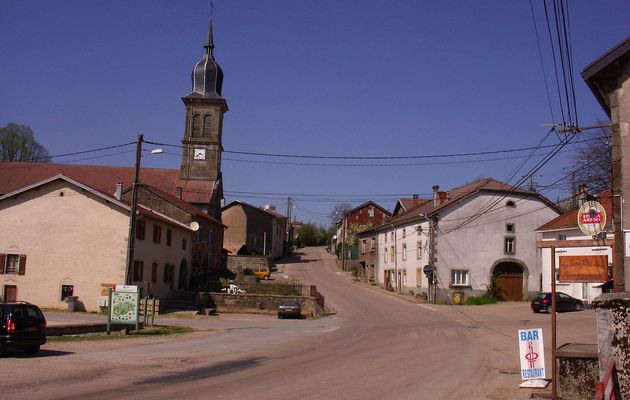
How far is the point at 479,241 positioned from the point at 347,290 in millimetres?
13422

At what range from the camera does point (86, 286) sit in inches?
1460

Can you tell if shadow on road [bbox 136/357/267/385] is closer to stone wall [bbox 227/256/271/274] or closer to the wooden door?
the wooden door

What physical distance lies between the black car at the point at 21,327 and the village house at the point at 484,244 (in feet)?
118

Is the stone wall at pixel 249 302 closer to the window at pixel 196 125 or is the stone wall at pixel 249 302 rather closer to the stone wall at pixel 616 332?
the window at pixel 196 125

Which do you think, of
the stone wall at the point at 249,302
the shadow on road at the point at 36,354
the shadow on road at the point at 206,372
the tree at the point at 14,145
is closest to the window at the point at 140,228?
the stone wall at the point at 249,302

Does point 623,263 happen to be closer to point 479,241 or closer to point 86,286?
point 86,286

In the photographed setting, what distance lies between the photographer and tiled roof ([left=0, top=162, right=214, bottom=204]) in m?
62.9

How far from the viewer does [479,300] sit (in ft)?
157

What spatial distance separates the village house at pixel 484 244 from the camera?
49500mm

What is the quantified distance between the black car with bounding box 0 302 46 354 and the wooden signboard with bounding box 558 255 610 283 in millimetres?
13056

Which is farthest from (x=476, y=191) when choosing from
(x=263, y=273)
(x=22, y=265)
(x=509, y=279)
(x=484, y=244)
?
(x=22, y=265)

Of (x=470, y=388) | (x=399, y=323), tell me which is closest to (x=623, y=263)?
(x=470, y=388)

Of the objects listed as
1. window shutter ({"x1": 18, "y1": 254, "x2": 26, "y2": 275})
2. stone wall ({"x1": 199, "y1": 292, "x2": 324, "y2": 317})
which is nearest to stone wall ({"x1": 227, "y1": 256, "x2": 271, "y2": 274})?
stone wall ({"x1": 199, "y1": 292, "x2": 324, "y2": 317})

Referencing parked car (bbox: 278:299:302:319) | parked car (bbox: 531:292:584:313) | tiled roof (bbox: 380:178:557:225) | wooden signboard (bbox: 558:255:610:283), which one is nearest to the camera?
wooden signboard (bbox: 558:255:610:283)
